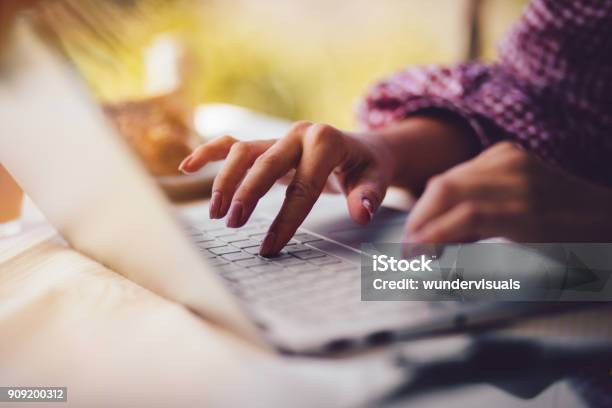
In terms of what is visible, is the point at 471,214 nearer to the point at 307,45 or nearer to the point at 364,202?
the point at 364,202

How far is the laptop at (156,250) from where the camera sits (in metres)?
0.22

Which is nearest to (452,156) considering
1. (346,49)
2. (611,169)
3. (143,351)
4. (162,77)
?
(611,169)

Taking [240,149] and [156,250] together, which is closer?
[156,250]

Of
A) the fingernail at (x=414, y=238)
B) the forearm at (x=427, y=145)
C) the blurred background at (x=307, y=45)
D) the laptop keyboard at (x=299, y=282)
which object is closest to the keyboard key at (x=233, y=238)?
the laptop keyboard at (x=299, y=282)

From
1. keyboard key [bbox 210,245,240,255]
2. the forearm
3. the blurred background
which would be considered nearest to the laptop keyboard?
keyboard key [bbox 210,245,240,255]

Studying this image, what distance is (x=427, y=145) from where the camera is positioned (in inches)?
22.2

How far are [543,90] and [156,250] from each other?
0.47 meters

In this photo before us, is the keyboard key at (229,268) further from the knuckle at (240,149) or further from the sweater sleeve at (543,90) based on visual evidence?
the sweater sleeve at (543,90)

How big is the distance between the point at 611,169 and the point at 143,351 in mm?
501

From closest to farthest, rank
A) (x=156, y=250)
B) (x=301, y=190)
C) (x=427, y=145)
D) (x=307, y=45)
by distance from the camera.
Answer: (x=156, y=250) → (x=301, y=190) → (x=427, y=145) → (x=307, y=45)

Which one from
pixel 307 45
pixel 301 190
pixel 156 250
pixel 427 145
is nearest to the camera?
A: pixel 156 250

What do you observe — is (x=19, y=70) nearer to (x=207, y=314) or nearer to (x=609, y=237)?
→ (x=207, y=314)

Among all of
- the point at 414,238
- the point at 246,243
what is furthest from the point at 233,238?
the point at 414,238

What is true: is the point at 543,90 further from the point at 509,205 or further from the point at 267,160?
the point at 267,160
